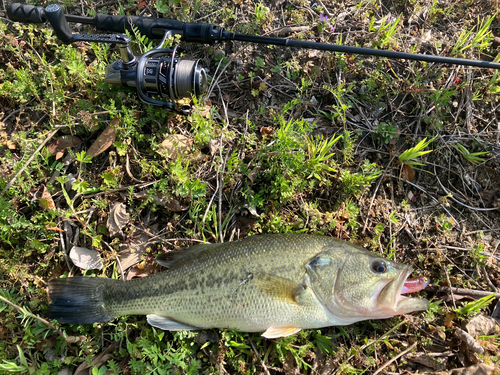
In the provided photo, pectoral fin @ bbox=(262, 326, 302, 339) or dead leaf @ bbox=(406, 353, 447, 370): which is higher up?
pectoral fin @ bbox=(262, 326, 302, 339)

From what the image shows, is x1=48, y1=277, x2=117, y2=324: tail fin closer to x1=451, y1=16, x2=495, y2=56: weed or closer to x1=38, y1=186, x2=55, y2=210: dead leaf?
x1=38, y1=186, x2=55, y2=210: dead leaf

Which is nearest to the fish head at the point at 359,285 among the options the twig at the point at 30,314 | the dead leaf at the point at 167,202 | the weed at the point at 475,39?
the dead leaf at the point at 167,202

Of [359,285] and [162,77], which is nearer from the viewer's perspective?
[359,285]

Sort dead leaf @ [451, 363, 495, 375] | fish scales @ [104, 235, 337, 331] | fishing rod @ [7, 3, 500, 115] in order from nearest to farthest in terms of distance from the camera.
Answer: fish scales @ [104, 235, 337, 331] → dead leaf @ [451, 363, 495, 375] → fishing rod @ [7, 3, 500, 115]

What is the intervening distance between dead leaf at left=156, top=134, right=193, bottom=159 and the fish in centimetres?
135

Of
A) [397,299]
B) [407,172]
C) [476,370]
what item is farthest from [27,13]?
[476,370]

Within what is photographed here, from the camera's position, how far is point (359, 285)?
2865 millimetres

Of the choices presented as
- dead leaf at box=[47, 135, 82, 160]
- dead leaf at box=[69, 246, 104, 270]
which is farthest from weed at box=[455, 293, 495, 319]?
dead leaf at box=[47, 135, 82, 160]

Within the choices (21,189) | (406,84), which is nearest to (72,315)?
(21,189)

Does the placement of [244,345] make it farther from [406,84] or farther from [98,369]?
[406,84]

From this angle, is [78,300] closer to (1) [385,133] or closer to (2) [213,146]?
(2) [213,146]

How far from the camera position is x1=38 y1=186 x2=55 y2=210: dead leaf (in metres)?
3.61

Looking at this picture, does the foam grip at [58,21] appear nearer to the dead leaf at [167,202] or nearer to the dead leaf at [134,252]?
the dead leaf at [167,202]

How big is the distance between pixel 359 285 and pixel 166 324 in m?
1.94
